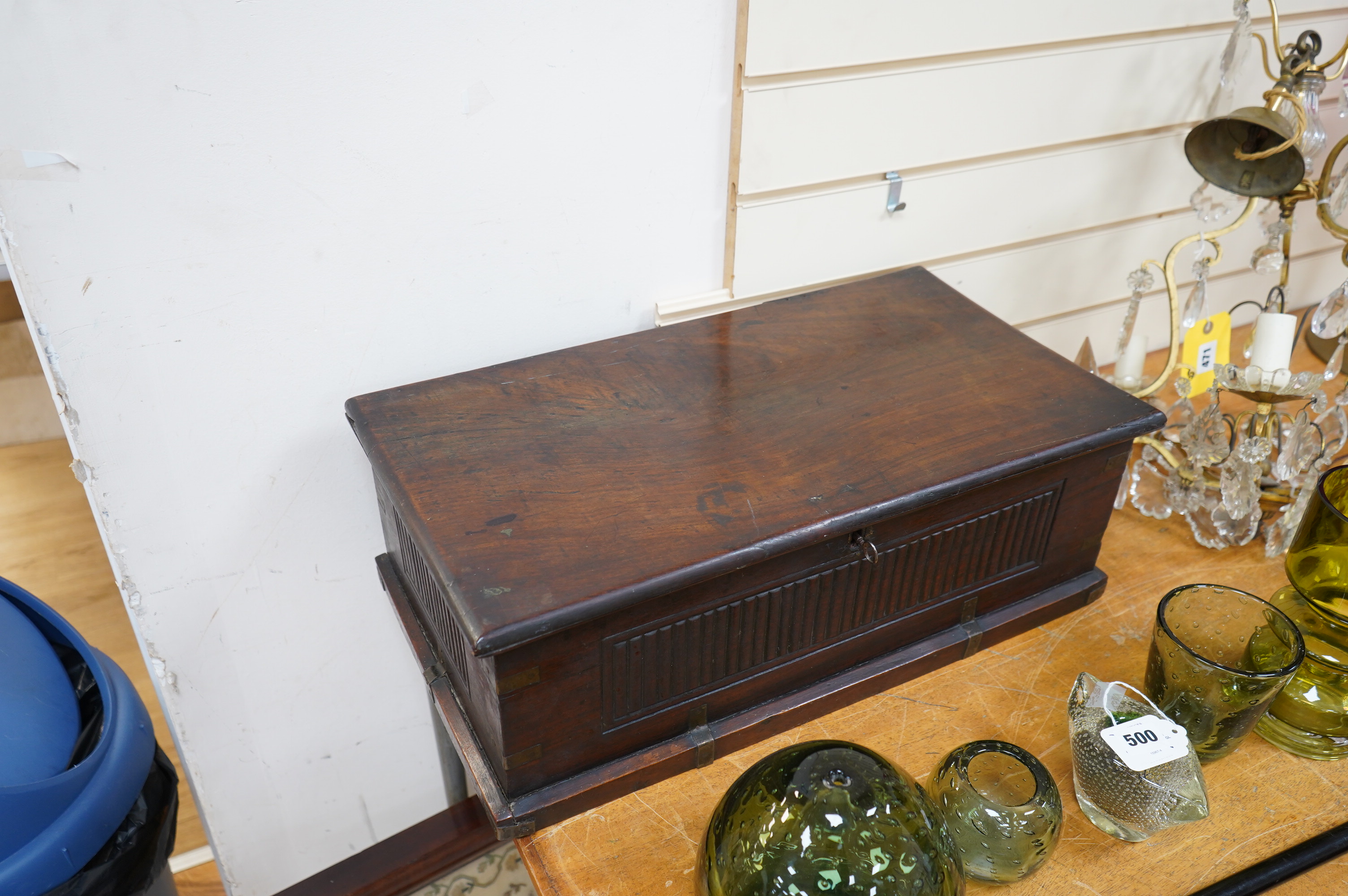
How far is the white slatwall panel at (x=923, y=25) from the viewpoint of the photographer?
108 cm

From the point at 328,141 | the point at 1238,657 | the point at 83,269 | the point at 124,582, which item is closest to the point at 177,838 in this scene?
the point at 124,582

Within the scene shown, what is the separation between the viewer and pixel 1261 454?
46.1 inches

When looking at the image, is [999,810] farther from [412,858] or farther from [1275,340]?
[412,858]

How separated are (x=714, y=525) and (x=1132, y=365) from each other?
840 millimetres

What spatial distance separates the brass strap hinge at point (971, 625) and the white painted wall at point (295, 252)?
1.66 ft

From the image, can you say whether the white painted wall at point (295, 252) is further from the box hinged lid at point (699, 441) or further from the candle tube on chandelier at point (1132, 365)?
the candle tube on chandelier at point (1132, 365)

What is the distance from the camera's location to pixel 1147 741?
34.8 inches

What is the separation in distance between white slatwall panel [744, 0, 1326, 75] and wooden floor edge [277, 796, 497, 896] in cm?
114

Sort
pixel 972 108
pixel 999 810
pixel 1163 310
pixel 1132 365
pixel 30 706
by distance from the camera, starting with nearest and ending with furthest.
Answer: pixel 999 810
pixel 30 706
pixel 972 108
pixel 1132 365
pixel 1163 310

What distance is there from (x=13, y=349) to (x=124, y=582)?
166 cm

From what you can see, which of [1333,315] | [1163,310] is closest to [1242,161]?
A: [1333,315]

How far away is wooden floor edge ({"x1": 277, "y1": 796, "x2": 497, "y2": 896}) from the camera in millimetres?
1375

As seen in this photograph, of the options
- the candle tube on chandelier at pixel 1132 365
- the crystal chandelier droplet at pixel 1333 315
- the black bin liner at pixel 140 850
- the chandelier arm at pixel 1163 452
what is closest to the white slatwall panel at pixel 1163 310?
the candle tube on chandelier at pixel 1132 365

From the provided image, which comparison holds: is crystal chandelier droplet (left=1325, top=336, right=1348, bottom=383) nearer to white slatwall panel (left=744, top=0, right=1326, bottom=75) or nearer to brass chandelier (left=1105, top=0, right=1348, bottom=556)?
brass chandelier (left=1105, top=0, right=1348, bottom=556)
